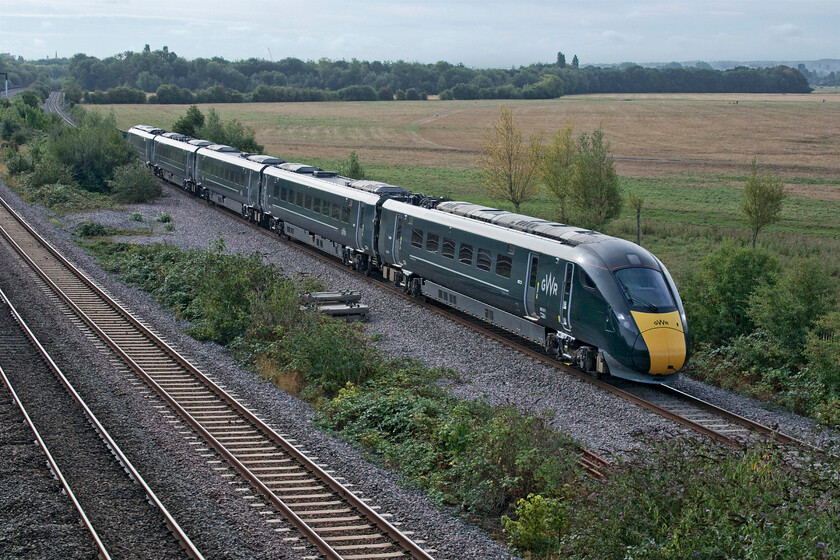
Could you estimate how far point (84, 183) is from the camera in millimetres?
47562

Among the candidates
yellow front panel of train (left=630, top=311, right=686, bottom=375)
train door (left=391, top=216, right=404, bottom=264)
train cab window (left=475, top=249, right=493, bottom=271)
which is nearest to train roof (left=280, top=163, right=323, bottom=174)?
train door (left=391, top=216, right=404, bottom=264)

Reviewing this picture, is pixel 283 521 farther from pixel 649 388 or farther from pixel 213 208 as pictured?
pixel 213 208

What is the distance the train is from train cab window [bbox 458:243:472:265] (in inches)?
1.0

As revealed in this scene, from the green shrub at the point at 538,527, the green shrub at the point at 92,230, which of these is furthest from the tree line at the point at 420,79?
→ the green shrub at the point at 538,527

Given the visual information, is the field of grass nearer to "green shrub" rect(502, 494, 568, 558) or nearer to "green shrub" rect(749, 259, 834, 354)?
"green shrub" rect(749, 259, 834, 354)

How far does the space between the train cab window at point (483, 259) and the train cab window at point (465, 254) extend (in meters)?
0.35

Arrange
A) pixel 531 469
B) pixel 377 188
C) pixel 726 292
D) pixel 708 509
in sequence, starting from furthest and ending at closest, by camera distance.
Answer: pixel 377 188 → pixel 726 292 → pixel 531 469 → pixel 708 509

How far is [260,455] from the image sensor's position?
13.6 m

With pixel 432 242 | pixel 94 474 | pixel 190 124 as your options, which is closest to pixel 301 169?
pixel 432 242

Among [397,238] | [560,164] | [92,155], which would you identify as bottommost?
[397,238]

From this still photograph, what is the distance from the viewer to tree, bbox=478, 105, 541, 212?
43094 millimetres

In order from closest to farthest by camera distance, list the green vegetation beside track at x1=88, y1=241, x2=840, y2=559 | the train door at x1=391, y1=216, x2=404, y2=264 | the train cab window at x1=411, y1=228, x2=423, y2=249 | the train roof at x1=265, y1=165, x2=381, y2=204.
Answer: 1. the green vegetation beside track at x1=88, y1=241, x2=840, y2=559
2. the train cab window at x1=411, y1=228, x2=423, y2=249
3. the train door at x1=391, y1=216, x2=404, y2=264
4. the train roof at x1=265, y1=165, x2=381, y2=204

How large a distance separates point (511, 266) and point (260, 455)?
849 centimetres

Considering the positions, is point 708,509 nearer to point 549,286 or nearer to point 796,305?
point 549,286
